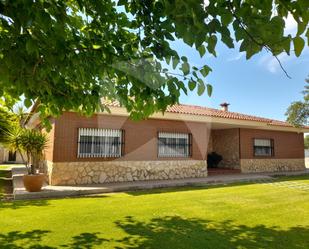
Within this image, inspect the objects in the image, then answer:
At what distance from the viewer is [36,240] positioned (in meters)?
5.35

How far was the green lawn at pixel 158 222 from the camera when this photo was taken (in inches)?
209

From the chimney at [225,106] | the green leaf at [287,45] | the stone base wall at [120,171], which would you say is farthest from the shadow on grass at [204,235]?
the chimney at [225,106]

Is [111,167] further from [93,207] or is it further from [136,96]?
[136,96]

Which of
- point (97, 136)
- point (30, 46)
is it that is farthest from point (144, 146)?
point (30, 46)

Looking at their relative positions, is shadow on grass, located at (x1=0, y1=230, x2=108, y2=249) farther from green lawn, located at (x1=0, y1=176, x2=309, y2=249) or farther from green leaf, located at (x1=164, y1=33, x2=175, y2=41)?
green leaf, located at (x1=164, y1=33, x2=175, y2=41)

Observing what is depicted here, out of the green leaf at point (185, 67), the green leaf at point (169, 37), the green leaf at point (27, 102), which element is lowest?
the green leaf at point (27, 102)

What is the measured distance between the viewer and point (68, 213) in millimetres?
7496

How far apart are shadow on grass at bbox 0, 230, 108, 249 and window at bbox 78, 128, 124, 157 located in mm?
7596

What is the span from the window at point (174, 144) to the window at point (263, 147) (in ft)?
21.6

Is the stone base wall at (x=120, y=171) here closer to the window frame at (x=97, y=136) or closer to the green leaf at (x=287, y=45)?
the window frame at (x=97, y=136)

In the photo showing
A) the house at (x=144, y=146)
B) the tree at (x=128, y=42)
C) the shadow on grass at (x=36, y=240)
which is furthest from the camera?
the house at (x=144, y=146)

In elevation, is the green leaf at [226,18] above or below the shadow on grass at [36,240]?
above

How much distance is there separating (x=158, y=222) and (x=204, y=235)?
4.49ft

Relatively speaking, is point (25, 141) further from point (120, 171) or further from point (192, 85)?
point (192, 85)
